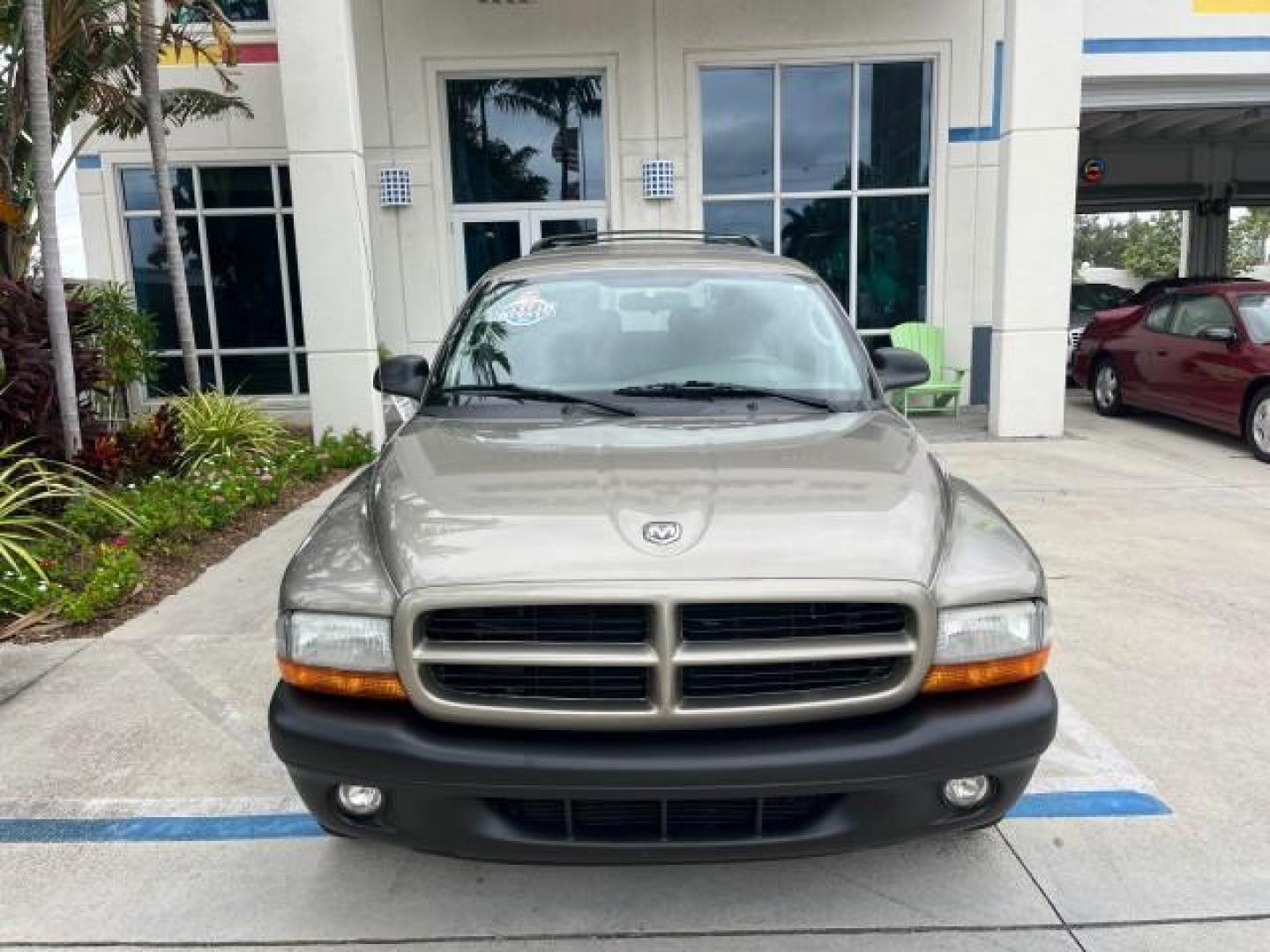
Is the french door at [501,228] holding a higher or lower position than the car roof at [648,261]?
higher

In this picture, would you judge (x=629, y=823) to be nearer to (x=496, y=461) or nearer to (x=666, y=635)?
(x=666, y=635)

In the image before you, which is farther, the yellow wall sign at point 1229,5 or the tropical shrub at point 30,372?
the yellow wall sign at point 1229,5

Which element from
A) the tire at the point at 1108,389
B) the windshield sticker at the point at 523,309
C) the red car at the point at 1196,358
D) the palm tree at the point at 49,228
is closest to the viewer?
the windshield sticker at the point at 523,309

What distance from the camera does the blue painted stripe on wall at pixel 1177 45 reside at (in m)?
12.1

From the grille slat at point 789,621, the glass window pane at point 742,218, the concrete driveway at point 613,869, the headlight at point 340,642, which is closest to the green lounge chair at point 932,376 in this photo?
the glass window pane at point 742,218

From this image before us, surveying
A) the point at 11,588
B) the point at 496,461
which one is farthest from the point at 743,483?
the point at 11,588

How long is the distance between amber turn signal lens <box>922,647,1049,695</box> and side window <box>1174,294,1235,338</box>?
9.02 metres

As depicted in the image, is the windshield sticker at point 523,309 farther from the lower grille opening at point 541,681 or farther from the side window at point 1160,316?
the side window at point 1160,316

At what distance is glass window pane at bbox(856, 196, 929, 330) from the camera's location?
1267cm

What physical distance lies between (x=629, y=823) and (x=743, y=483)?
0.94 m

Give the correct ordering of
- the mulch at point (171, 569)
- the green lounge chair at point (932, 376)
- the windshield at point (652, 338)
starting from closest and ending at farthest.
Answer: the windshield at point (652, 338) → the mulch at point (171, 569) → the green lounge chair at point (932, 376)

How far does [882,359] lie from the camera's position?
13.8 ft

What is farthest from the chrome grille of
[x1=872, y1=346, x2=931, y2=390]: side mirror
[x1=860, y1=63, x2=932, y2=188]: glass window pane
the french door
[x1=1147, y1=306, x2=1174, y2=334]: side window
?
[x1=860, y1=63, x2=932, y2=188]: glass window pane

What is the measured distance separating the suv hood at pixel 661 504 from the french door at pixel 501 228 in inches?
387
